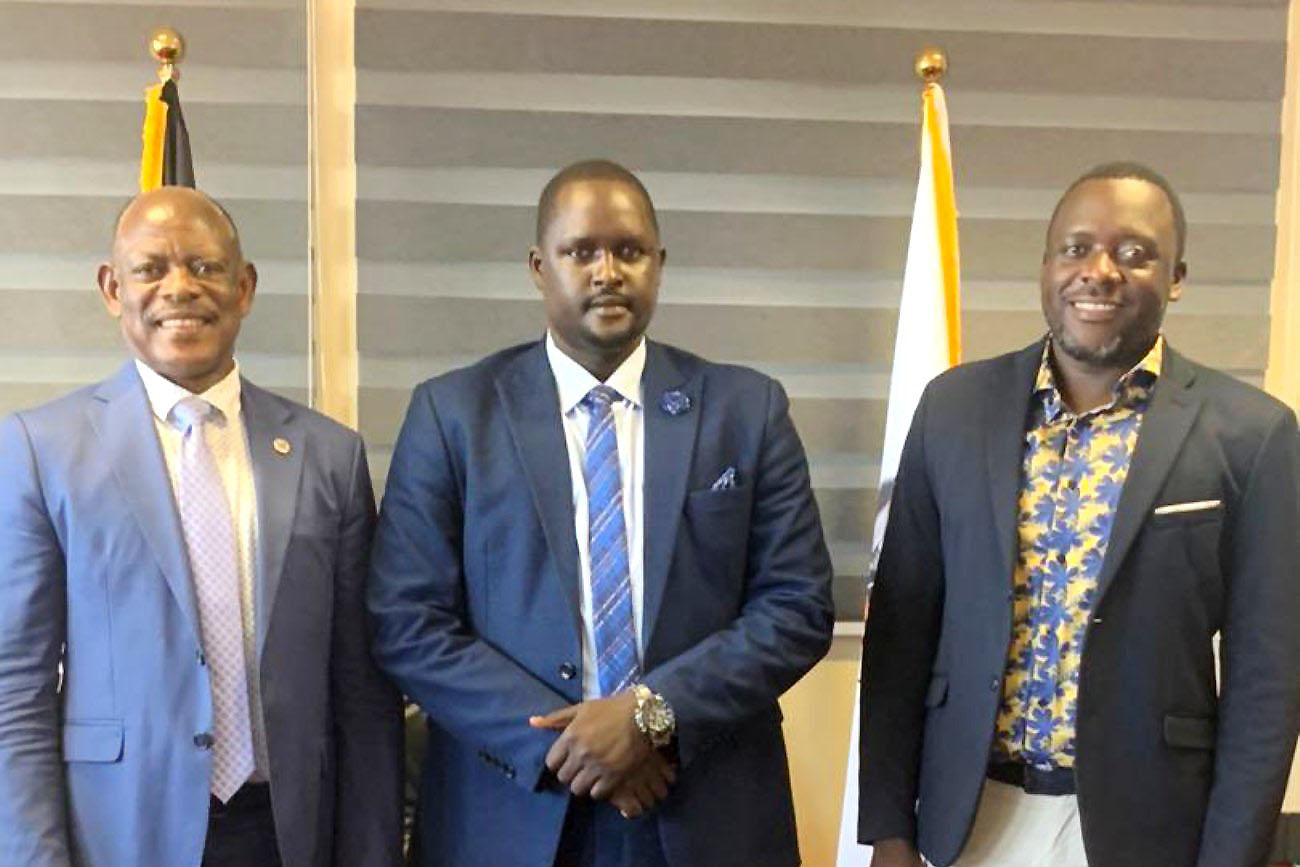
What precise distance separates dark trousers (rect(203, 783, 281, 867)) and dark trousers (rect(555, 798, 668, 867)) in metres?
0.42

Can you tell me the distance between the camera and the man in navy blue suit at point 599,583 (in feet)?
5.50

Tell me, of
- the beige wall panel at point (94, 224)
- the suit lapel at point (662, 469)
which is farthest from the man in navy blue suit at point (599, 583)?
the beige wall panel at point (94, 224)

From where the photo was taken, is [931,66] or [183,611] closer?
[183,611]

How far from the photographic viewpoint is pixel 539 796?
1.70 metres

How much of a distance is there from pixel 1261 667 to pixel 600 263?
1.10 meters

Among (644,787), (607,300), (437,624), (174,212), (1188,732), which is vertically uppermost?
(174,212)

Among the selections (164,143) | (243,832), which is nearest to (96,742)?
(243,832)

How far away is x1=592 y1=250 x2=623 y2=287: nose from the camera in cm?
177

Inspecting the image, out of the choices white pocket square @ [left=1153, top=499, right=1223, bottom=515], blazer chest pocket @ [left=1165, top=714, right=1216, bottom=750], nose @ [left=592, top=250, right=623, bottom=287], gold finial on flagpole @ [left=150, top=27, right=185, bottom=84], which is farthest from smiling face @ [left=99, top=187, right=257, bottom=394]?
blazer chest pocket @ [left=1165, top=714, right=1216, bottom=750]

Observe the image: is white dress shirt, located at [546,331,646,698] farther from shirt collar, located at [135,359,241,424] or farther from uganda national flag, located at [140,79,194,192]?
uganda national flag, located at [140,79,194,192]

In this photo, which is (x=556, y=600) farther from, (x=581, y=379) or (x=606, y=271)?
(x=606, y=271)

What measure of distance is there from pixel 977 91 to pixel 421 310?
147 cm

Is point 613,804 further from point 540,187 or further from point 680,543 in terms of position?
point 540,187

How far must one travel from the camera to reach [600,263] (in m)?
1.78
